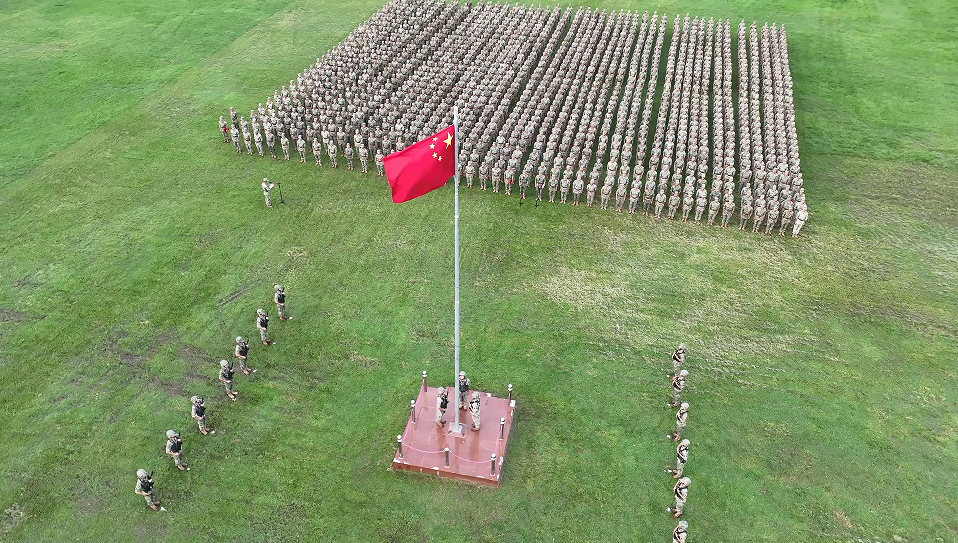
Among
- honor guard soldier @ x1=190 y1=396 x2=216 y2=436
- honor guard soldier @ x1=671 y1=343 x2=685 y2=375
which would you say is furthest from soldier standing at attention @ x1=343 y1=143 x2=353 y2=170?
honor guard soldier @ x1=671 y1=343 x2=685 y2=375

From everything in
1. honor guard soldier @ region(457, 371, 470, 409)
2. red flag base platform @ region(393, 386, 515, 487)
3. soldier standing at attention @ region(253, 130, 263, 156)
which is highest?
soldier standing at attention @ region(253, 130, 263, 156)

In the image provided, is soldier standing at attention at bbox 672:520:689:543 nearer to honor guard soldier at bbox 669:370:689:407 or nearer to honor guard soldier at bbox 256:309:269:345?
honor guard soldier at bbox 669:370:689:407

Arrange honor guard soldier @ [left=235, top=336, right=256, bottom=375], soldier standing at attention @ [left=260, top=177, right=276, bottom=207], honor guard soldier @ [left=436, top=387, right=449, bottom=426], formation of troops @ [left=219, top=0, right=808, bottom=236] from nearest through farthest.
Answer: honor guard soldier @ [left=436, top=387, right=449, bottom=426] → honor guard soldier @ [left=235, top=336, right=256, bottom=375] → soldier standing at attention @ [left=260, top=177, right=276, bottom=207] → formation of troops @ [left=219, top=0, right=808, bottom=236]

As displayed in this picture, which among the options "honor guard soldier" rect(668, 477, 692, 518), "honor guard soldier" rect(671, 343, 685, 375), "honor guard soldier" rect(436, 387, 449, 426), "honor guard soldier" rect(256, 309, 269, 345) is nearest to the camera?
"honor guard soldier" rect(668, 477, 692, 518)

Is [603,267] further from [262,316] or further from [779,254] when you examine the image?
[262,316]

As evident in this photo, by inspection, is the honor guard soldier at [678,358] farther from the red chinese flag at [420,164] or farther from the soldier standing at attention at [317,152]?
the soldier standing at attention at [317,152]

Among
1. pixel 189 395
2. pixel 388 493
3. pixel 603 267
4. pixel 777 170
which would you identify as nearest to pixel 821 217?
pixel 777 170

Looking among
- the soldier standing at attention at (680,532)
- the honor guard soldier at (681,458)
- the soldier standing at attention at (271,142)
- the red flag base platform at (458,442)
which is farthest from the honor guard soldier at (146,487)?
the soldier standing at attention at (271,142)

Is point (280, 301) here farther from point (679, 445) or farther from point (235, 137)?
point (679, 445)
